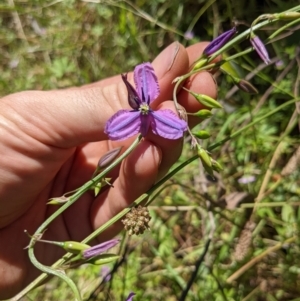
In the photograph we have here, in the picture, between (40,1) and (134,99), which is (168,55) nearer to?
(134,99)

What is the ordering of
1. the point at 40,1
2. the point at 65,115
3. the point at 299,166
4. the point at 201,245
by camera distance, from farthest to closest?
the point at 40,1 < the point at 201,245 < the point at 299,166 < the point at 65,115

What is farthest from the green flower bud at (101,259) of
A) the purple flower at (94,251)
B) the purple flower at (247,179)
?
the purple flower at (247,179)

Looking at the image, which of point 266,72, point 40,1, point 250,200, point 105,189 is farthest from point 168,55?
point 40,1

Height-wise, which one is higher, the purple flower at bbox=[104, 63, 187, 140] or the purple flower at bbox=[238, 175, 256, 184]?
the purple flower at bbox=[104, 63, 187, 140]

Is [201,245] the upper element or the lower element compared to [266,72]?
lower

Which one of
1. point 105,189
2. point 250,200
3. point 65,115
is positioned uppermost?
point 65,115

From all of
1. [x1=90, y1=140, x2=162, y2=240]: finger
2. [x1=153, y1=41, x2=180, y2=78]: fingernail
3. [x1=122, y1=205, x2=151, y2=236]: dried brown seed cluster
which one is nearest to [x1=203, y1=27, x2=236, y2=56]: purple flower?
[x1=153, y1=41, x2=180, y2=78]: fingernail

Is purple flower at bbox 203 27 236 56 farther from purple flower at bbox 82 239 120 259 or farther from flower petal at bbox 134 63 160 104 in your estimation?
purple flower at bbox 82 239 120 259

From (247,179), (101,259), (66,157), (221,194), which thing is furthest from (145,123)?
(247,179)
